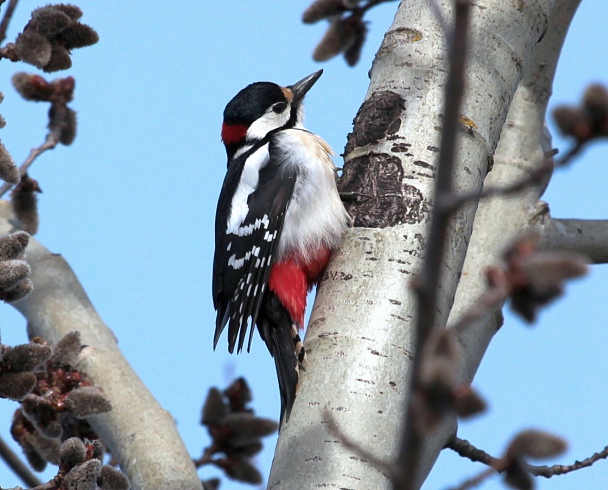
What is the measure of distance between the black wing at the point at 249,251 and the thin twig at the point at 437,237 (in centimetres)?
232

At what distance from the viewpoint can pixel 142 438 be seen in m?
3.22

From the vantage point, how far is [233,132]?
4.55m

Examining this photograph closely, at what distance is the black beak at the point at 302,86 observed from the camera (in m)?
4.68

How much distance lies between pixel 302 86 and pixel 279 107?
22 centimetres

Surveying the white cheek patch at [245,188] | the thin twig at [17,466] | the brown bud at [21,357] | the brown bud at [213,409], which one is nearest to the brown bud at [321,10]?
the white cheek patch at [245,188]

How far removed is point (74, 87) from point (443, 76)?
1660 millimetres

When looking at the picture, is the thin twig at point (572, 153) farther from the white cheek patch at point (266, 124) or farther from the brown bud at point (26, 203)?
the white cheek patch at point (266, 124)

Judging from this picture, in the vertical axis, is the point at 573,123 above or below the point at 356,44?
below

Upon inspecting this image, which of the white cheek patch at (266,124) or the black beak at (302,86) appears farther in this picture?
the black beak at (302,86)

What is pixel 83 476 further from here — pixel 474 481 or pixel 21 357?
pixel 474 481

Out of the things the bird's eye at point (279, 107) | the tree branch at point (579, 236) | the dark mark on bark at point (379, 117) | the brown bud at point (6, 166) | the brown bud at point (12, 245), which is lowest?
the brown bud at point (12, 245)

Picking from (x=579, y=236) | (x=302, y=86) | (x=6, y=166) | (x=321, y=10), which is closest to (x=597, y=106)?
(x=6, y=166)

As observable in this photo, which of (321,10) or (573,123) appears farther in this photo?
(321,10)

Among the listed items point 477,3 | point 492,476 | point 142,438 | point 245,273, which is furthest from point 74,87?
point 492,476
